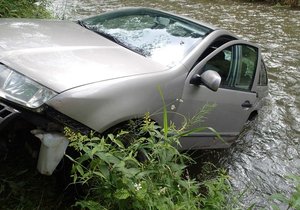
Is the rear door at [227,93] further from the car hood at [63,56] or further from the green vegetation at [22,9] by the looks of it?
the green vegetation at [22,9]

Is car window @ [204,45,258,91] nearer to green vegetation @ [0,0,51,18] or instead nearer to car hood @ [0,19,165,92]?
car hood @ [0,19,165,92]

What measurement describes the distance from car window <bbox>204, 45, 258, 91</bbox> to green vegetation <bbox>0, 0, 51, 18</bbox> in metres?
3.39

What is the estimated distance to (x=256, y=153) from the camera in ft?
16.5

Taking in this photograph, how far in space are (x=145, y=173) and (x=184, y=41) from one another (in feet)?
5.91

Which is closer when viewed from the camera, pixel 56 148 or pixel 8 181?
pixel 56 148

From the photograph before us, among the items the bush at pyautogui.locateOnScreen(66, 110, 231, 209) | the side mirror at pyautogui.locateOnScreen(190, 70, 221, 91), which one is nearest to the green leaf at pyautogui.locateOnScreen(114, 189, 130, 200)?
the bush at pyautogui.locateOnScreen(66, 110, 231, 209)

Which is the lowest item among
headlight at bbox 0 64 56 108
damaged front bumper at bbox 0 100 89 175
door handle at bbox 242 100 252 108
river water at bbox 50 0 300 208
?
river water at bbox 50 0 300 208

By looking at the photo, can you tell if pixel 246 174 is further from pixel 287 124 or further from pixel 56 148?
pixel 56 148

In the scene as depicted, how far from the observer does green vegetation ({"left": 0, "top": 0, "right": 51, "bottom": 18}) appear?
5.79 metres

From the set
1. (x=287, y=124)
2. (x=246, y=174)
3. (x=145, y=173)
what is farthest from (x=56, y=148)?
(x=287, y=124)

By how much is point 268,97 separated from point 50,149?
16.1 feet

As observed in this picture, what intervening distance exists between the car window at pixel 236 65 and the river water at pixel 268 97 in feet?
2.91

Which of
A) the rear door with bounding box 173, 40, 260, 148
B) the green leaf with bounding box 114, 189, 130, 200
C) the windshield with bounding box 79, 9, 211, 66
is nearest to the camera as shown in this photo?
the green leaf with bounding box 114, 189, 130, 200

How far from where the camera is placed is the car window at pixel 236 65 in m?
3.90
